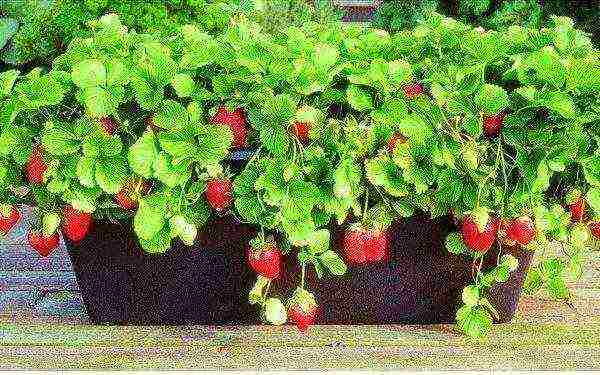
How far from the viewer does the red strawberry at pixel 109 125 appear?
4.87 ft

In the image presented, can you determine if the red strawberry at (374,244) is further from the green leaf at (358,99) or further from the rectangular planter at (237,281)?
the green leaf at (358,99)

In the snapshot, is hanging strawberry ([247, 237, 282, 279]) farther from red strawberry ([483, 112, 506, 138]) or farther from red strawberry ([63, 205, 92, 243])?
red strawberry ([483, 112, 506, 138])

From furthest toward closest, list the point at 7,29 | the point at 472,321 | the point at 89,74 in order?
the point at 7,29 < the point at 472,321 < the point at 89,74

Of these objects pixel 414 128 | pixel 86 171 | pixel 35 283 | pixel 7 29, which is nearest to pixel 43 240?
pixel 86 171

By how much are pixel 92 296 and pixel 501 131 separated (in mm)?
805

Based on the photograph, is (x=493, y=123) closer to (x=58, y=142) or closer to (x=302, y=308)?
(x=302, y=308)

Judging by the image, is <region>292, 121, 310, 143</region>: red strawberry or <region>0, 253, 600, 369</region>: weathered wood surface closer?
<region>292, 121, 310, 143</region>: red strawberry

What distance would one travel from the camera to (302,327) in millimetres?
1578

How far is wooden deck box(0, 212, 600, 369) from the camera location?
5.31 feet

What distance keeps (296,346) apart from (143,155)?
1.56 feet

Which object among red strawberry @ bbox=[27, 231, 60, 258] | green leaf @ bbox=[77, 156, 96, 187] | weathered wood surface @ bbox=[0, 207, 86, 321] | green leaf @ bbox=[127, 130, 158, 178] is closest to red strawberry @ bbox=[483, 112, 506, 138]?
green leaf @ bbox=[127, 130, 158, 178]

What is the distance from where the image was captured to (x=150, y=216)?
1.49 m

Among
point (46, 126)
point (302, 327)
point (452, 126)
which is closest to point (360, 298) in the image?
point (302, 327)

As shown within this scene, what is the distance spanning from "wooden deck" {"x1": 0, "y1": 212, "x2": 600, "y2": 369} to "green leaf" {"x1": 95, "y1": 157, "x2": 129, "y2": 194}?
1.12ft
